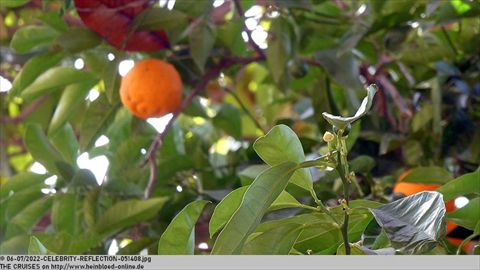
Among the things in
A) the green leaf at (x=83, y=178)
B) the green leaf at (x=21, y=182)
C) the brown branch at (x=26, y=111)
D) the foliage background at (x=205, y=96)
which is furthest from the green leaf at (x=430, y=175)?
the brown branch at (x=26, y=111)

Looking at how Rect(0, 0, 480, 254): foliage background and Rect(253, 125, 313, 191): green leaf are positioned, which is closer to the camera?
Rect(253, 125, 313, 191): green leaf

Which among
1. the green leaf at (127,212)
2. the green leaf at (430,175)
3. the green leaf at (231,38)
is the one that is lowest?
the green leaf at (127,212)

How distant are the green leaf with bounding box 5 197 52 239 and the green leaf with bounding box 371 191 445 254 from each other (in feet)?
2.41

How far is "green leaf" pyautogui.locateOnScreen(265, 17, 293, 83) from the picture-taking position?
1.44 meters

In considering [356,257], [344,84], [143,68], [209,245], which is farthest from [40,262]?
[344,84]

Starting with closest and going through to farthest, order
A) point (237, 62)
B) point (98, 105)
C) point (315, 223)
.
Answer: point (315, 223) → point (98, 105) → point (237, 62)

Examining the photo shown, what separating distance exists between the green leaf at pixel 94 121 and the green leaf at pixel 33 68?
0.40 feet

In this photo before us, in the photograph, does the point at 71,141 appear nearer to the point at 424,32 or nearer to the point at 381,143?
the point at 381,143

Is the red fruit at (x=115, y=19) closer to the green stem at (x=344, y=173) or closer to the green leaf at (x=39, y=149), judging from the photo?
the green leaf at (x=39, y=149)

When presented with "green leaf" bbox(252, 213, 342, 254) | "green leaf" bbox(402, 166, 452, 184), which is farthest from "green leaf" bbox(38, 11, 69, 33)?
"green leaf" bbox(252, 213, 342, 254)

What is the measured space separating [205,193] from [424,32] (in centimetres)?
A: 52

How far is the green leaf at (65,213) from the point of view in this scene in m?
1.36

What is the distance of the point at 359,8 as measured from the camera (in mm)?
1668

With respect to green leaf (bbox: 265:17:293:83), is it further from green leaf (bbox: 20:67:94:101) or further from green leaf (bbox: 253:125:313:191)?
green leaf (bbox: 253:125:313:191)
